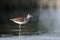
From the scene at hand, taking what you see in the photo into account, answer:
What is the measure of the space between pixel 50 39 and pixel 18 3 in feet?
8.32

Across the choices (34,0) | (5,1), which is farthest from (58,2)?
(5,1)

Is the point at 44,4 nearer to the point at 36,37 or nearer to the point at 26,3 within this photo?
the point at 26,3

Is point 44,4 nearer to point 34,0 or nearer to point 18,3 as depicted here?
point 34,0

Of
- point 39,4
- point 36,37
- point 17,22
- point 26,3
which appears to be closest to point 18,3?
point 26,3

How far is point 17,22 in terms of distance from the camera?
6.49ft

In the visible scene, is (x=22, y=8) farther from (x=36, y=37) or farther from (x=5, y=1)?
(x=36, y=37)

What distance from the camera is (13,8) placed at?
141 inches

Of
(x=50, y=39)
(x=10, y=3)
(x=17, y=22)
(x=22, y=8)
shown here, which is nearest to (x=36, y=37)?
(x=50, y=39)

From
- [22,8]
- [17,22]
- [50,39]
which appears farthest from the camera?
[22,8]

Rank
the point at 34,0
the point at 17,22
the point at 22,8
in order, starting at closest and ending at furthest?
the point at 17,22 → the point at 22,8 → the point at 34,0

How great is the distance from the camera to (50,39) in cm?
122

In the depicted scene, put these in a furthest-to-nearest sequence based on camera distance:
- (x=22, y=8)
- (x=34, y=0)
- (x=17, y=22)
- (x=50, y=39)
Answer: (x=34, y=0)
(x=22, y=8)
(x=17, y=22)
(x=50, y=39)

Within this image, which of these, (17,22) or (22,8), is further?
(22,8)

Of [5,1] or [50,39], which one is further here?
[5,1]
